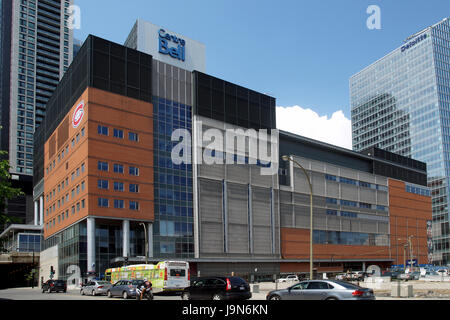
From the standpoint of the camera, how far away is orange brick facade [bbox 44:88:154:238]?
68312 mm

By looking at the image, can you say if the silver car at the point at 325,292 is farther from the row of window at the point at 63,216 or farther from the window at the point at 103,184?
the row of window at the point at 63,216

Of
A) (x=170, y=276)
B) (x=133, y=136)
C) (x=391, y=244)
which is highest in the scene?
(x=133, y=136)

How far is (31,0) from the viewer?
563ft

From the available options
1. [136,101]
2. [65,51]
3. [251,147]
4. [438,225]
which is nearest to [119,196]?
[136,101]

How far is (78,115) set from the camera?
72.9 m

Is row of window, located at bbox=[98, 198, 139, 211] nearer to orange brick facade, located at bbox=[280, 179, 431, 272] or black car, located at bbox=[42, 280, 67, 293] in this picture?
black car, located at bbox=[42, 280, 67, 293]

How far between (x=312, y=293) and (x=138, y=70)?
5837 cm

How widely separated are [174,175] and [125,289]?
39.5 meters

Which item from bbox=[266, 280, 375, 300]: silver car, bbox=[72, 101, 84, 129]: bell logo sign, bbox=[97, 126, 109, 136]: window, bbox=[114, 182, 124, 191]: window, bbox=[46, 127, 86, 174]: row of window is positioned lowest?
bbox=[266, 280, 375, 300]: silver car

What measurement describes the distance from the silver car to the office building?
147m

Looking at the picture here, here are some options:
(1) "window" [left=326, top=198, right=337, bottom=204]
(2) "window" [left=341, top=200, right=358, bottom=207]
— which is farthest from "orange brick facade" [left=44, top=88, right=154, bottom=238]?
(2) "window" [left=341, top=200, right=358, bottom=207]

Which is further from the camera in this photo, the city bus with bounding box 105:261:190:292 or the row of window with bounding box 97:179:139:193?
the row of window with bounding box 97:179:139:193

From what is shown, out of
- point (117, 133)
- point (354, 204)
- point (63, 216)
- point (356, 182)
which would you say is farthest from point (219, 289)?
point (356, 182)

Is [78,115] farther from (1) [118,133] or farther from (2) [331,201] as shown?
(2) [331,201]
